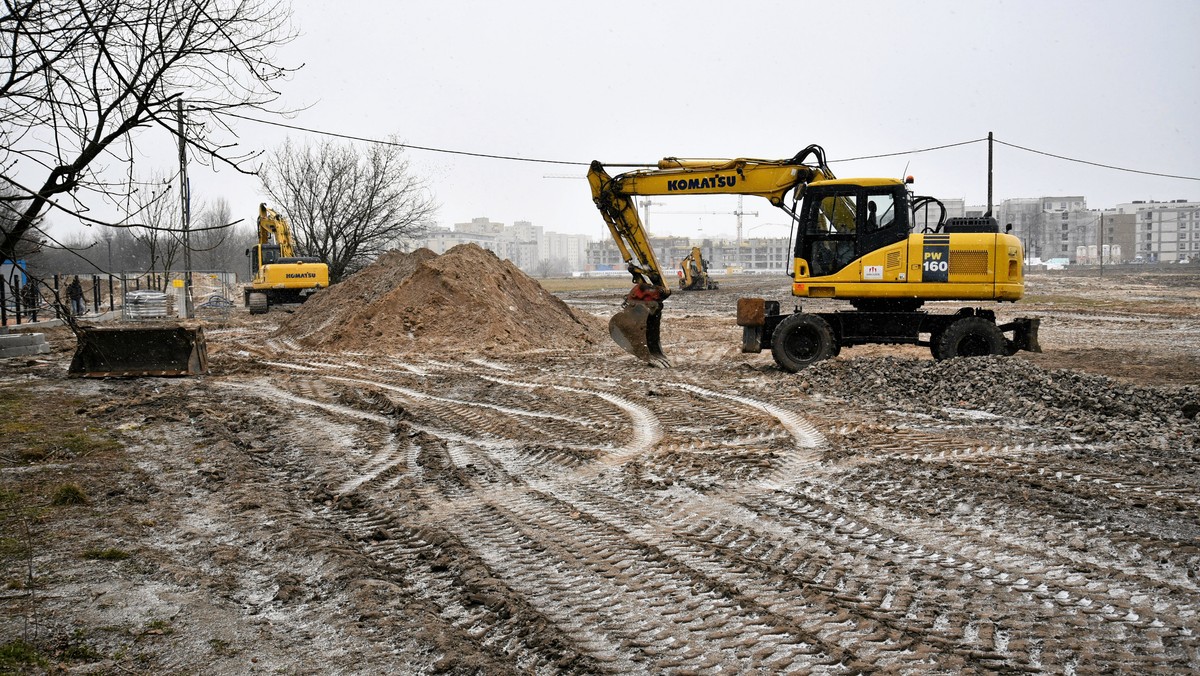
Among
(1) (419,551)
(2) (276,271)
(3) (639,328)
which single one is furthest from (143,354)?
(2) (276,271)

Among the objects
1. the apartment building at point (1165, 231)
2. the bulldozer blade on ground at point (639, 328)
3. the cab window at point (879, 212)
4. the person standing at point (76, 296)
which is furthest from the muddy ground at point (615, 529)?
the apartment building at point (1165, 231)

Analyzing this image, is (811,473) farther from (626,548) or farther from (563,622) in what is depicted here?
(563,622)

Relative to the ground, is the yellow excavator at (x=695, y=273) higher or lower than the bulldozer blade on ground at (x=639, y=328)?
higher

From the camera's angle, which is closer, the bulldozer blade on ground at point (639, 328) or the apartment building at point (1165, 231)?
the bulldozer blade on ground at point (639, 328)

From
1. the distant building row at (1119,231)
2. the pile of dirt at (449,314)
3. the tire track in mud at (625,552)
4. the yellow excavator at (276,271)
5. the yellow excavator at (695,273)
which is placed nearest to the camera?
the tire track in mud at (625,552)

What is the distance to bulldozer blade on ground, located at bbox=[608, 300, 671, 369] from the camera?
47.1 feet

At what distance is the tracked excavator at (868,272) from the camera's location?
13.1m

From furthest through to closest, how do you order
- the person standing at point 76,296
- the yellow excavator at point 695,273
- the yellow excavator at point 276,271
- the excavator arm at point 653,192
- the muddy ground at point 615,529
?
1. the yellow excavator at point 695,273
2. the yellow excavator at point 276,271
3. the person standing at point 76,296
4. the excavator arm at point 653,192
5. the muddy ground at point 615,529

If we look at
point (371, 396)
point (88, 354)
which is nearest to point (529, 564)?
point (371, 396)

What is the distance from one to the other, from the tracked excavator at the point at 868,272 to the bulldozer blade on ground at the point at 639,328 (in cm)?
2

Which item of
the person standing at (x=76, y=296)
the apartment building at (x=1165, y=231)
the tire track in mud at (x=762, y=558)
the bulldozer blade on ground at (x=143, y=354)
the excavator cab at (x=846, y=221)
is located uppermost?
the apartment building at (x=1165, y=231)

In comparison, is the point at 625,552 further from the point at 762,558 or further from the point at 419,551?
the point at 419,551

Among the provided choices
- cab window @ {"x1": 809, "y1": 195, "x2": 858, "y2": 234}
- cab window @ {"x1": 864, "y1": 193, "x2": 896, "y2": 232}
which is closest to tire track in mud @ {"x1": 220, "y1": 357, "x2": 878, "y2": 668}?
cab window @ {"x1": 809, "y1": 195, "x2": 858, "y2": 234}

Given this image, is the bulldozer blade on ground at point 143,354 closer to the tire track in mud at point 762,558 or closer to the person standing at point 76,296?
the tire track in mud at point 762,558
